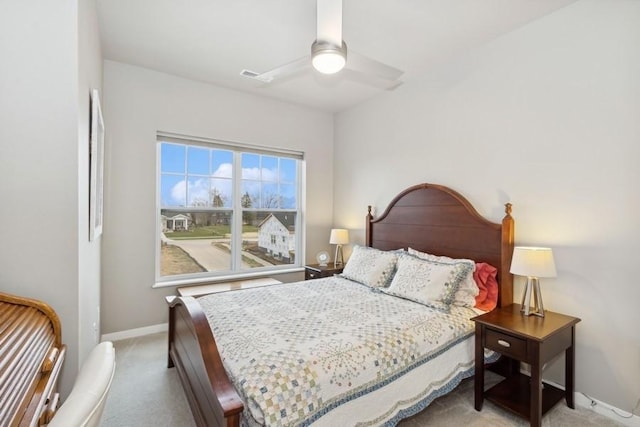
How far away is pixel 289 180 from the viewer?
454cm

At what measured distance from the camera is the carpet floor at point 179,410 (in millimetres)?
2035

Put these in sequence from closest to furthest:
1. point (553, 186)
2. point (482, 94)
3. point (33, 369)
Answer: point (33, 369) → point (553, 186) → point (482, 94)

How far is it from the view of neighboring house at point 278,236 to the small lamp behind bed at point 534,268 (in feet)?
9.54

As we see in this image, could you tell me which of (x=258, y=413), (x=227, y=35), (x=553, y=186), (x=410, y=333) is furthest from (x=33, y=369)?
(x=553, y=186)

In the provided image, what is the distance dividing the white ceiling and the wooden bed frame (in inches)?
53.2

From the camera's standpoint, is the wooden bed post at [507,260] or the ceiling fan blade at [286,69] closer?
the ceiling fan blade at [286,69]

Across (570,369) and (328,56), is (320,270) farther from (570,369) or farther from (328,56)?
(328,56)

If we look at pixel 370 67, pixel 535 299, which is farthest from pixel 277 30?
pixel 535 299

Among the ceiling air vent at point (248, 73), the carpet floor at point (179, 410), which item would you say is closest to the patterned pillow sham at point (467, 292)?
the carpet floor at point (179, 410)

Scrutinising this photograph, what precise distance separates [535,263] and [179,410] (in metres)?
2.64

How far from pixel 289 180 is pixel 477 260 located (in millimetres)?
2688

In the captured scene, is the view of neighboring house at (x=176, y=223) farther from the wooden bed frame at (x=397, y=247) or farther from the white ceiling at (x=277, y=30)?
the white ceiling at (x=277, y=30)

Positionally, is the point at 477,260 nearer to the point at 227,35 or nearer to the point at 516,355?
the point at 516,355

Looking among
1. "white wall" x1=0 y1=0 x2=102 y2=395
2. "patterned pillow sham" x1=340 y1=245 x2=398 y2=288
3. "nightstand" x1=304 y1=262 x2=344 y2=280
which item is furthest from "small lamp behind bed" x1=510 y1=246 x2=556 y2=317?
"white wall" x1=0 y1=0 x2=102 y2=395
